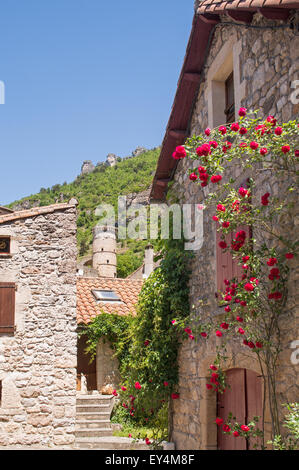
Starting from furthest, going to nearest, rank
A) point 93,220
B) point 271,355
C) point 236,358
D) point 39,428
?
point 93,220, point 39,428, point 236,358, point 271,355

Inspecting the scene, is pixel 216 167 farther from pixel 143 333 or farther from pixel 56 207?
pixel 56 207

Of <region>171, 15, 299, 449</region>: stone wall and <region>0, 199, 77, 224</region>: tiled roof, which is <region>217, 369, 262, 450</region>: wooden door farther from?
<region>0, 199, 77, 224</region>: tiled roof

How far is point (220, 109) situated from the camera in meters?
6.78

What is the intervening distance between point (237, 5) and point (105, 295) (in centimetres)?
1095

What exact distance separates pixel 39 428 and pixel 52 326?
1.93 meters

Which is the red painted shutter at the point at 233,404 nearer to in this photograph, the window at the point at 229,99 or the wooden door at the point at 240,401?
the wooden door at the point at 240,401

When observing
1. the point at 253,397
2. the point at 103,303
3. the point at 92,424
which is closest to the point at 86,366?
the point at 103,303

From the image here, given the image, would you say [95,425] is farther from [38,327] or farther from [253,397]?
[253,397]

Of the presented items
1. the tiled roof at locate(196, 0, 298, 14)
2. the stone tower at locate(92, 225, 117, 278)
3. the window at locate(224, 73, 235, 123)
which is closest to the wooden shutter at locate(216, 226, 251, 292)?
the window at locate(224, 73, 235, 123)

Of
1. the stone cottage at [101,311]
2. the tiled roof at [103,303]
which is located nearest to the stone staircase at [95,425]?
the stone cottage at [101,311]

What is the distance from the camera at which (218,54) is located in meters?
6.66

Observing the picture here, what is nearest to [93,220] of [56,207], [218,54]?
[56,207]

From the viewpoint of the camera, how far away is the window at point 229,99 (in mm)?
6665

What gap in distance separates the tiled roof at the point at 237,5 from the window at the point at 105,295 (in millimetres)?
9703
